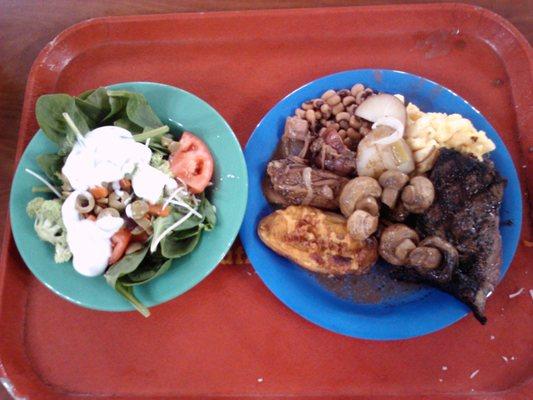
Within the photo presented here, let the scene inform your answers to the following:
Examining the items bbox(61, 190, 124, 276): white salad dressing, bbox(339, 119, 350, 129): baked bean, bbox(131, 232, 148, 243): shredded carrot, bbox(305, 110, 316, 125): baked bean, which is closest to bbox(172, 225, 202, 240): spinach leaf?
bbox(131, 232, 148, 243): shredded carrot

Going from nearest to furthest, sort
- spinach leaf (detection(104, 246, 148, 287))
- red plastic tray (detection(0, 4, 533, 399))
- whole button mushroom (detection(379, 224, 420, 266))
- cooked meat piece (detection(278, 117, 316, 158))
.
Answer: spinach leaf (detection(104, 246, 148, 287)), whole button mushroom (detection(379, 224, 420, 266)), red plastic tray (detection(0, 4, 533, 399)), cooked meat piece (detection(278, 117, 316, 158))

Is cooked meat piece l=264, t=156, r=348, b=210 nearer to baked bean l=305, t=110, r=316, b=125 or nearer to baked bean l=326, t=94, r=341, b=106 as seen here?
baked bean l=305, t=110, r=316, b=125

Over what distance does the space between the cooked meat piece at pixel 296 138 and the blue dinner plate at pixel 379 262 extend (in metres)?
0.06

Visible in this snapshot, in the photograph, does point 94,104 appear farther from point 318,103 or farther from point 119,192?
point 318,103

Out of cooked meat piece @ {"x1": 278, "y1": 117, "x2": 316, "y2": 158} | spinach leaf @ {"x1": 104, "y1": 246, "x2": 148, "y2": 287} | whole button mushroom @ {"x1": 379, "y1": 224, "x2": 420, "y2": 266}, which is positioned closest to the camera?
spinach leaf @ {"x1": 104, "y1": 246, "x2": 148, "y2": 287}

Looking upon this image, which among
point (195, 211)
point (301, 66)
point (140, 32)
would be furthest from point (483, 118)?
point (140, 32)

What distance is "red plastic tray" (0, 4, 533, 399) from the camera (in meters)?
1.84

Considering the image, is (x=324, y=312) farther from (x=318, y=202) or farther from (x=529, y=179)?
(x=529, y=179)

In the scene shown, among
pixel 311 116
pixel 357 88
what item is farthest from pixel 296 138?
pixel 357 88

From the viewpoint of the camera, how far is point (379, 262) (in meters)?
1.93

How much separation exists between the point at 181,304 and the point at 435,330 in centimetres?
108

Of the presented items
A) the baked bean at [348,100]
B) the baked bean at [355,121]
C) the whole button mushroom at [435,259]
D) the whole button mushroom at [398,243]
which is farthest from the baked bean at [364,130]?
the whole button mushroom at [435,259]

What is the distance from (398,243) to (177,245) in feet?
2.91

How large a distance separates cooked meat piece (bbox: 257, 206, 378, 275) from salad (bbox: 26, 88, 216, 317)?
288 mm
